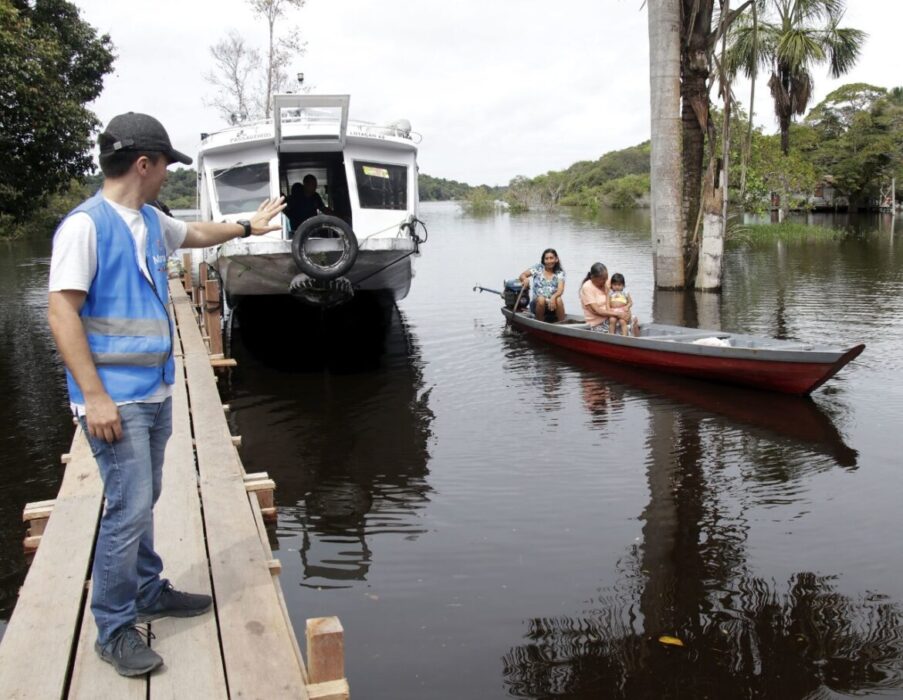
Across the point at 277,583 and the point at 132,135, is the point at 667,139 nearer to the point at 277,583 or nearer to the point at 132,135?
the point at 277,583

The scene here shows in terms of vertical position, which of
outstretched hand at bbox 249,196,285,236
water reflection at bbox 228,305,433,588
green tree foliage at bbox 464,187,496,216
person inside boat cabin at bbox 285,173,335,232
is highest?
Answer: green tree foliage at bbox 464,187,496,216

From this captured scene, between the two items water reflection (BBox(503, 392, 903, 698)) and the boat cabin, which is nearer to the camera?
water reflection (BBox(503, 392, 903, 698))

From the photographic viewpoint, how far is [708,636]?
4.63 meters

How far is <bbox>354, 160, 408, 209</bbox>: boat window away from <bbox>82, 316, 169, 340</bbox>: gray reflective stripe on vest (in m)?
9.77

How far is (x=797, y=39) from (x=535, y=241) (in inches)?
690

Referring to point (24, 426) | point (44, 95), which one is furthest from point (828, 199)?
point (24, 426)

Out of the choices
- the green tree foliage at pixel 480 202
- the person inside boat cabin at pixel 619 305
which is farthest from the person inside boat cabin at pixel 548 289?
the green tree foliage at pixel 480 202

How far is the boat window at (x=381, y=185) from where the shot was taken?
12805 mm

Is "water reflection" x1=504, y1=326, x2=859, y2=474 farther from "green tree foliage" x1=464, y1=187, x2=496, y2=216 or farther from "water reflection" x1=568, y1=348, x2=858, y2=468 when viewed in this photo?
"green tree foliage" x1=464, y1=187, x2=496, y2=216

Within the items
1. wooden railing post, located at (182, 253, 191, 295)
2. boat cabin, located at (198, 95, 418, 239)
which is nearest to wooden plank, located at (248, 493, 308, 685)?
boat cabin, located at (198, 95, 418, 239)

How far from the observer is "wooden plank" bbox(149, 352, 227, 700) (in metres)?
3.12

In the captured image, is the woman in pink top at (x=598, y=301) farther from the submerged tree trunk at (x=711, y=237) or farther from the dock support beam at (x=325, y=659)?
the dock support beam at (x=325, y=659)

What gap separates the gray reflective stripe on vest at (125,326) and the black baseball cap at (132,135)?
2.02ft

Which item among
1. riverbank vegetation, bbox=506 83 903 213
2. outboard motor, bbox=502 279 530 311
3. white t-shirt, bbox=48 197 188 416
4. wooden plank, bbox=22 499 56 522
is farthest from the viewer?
riverbank vegetation, bbox=506 83 903 213
